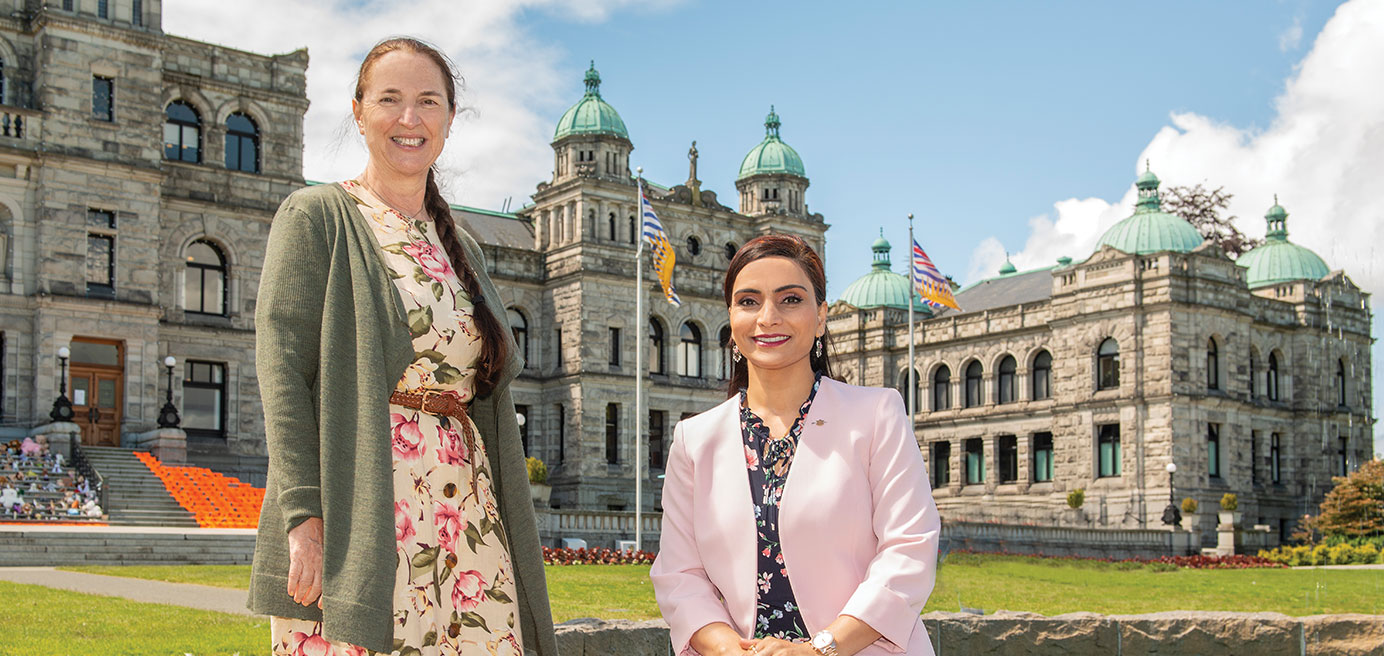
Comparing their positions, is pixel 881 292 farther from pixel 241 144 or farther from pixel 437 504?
pixel 437 504

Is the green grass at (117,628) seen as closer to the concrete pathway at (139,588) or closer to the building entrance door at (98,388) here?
the concrete pathway at (139,588)

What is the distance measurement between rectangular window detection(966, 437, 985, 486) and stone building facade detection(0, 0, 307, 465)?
2797 cm

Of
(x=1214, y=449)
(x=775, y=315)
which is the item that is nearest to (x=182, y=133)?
(x=1214, y=449)

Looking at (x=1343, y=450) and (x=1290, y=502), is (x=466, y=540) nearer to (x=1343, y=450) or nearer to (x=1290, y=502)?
(x=1290, y=502)

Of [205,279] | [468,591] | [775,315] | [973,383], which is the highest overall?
[205,279]

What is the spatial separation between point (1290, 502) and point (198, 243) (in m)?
37.1

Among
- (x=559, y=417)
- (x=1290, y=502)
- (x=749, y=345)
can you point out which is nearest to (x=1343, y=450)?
(x=1290, y=502)

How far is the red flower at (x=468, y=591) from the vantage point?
162 inches

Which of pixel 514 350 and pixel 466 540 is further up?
pixel 514 350

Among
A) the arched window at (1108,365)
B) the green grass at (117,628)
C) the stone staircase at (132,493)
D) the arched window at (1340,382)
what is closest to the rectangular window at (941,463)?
the arched window at (1108,365)

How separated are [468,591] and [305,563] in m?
0.56

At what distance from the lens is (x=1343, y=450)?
50250 mm

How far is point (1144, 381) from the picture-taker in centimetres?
4422

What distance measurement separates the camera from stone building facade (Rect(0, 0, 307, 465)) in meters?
31.6
